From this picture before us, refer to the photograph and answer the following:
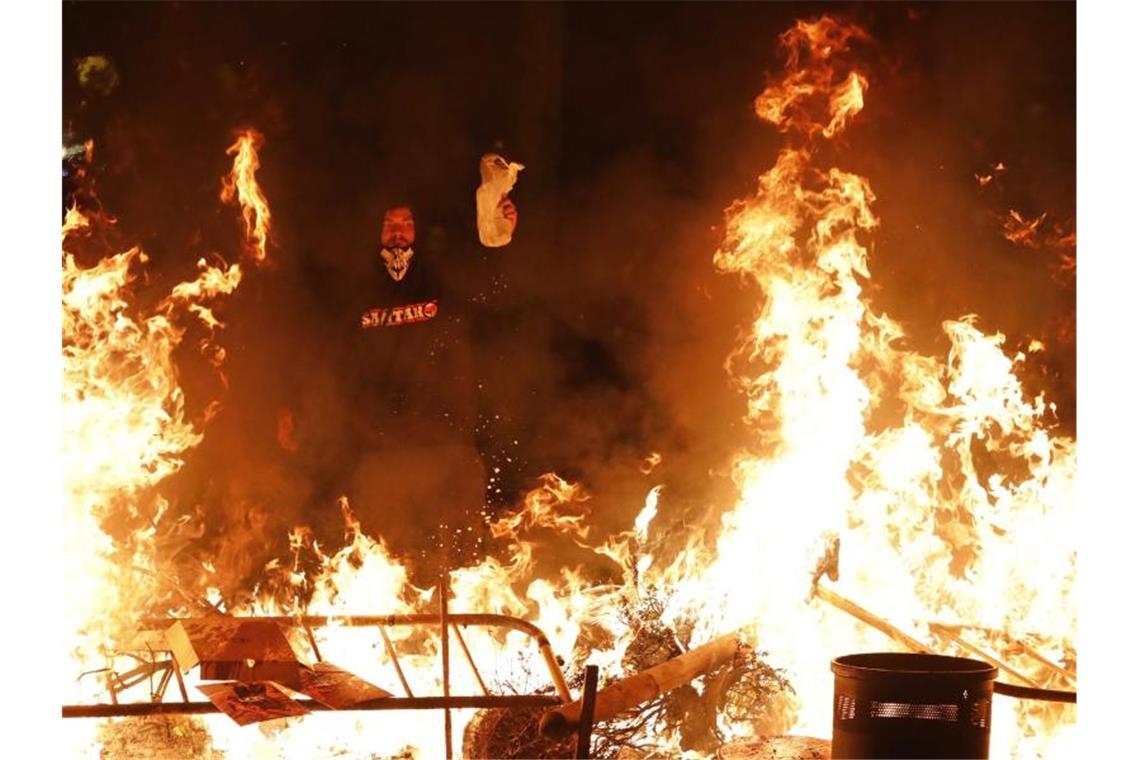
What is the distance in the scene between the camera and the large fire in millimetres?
5211

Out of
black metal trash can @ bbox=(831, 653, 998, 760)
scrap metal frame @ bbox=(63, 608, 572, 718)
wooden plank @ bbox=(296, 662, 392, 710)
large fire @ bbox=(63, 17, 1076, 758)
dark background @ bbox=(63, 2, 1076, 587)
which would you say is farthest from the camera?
dark background @ bbox=(63, 2, 1076, 587)

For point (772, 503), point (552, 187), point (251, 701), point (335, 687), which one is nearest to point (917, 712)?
point (772, 503)

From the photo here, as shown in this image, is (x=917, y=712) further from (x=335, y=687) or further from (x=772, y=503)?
(x=335, y=687)

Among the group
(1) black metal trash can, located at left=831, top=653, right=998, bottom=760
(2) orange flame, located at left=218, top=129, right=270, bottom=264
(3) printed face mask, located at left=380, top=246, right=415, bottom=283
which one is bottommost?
(1) black metal trash can, located at left=831, top=653, right=998, bottom=760

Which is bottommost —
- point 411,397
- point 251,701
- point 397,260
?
point 251,701

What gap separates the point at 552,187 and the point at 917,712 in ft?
9.76

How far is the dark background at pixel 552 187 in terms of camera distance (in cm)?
532

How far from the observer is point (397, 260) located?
5.42 m

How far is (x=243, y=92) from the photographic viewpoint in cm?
539

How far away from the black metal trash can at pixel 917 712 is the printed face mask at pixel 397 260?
2.88m

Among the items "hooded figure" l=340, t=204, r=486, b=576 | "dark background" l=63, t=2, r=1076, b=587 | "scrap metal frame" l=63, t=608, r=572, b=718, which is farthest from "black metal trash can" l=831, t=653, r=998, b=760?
"hooded figure" l=340, t=204, r=486, b=576

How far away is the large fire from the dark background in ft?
0.39

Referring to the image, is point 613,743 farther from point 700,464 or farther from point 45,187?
point 45,187

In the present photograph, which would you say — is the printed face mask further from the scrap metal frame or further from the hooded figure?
the scrap metal frame
